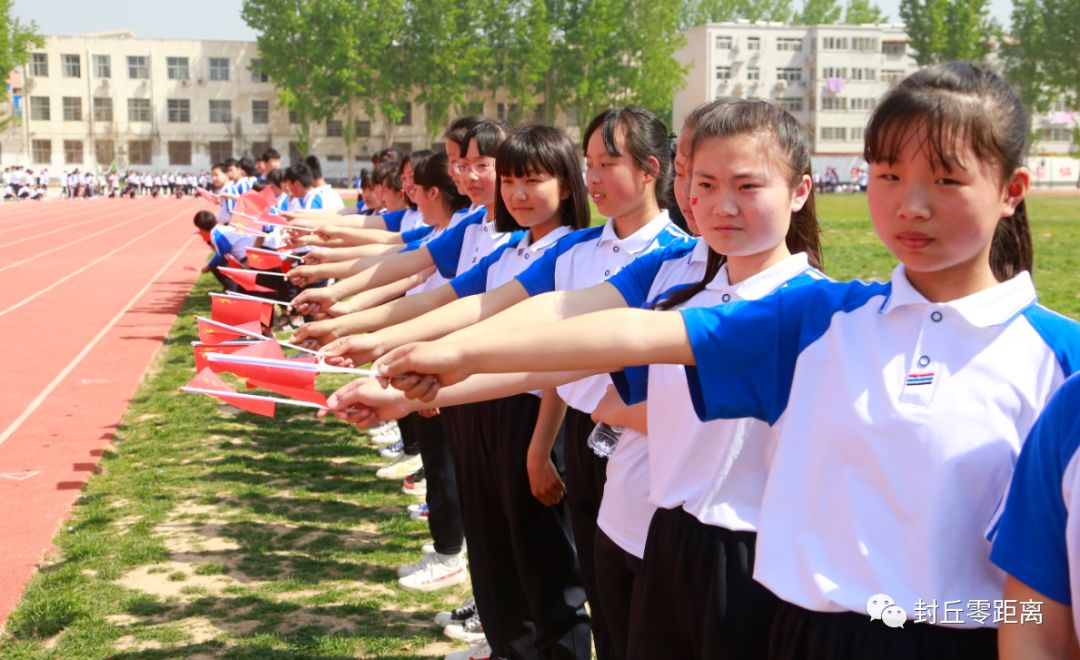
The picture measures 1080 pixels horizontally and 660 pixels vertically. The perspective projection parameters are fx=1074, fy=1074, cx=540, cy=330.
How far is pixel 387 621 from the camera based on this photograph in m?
3.96

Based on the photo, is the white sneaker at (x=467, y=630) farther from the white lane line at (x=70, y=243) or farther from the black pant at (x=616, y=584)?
the white lane line at (x=70, y=243)

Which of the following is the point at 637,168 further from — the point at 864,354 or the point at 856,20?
the point at 856,20

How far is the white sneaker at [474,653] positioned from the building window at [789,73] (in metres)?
72.1

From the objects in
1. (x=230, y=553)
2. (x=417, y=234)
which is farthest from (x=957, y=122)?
(x=417, y=234)

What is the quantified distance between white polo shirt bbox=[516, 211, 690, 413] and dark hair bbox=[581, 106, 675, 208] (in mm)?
99

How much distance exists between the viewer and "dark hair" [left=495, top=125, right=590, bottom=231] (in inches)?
124

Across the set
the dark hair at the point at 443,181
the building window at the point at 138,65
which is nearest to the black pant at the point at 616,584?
the dark hair at the point at 443,181

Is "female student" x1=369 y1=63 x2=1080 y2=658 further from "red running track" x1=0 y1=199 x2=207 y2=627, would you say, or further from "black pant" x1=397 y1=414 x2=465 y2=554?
"red running track" x1=0 y1=199 x2=207 y2=627

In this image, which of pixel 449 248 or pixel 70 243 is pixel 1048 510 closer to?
pixel 449 248

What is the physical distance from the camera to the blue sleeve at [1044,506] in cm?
126

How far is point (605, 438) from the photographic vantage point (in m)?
2.52

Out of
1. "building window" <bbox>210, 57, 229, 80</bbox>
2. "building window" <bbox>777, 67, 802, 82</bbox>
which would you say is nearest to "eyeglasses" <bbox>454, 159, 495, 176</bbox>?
"building window" <bbox>210, 57, 229, 80</bbox>

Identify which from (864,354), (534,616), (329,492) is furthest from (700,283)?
(329,492)

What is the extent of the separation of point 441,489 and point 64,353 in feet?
21.9
